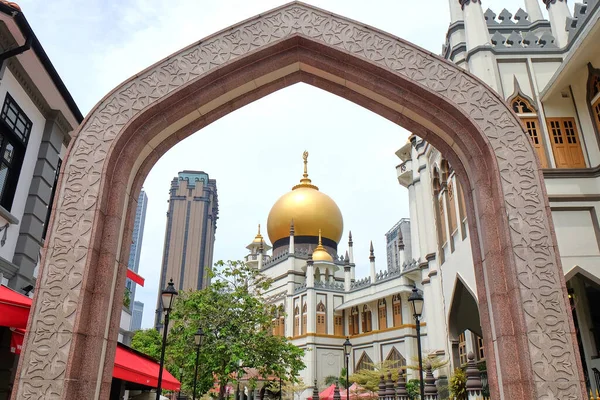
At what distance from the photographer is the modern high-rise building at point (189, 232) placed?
81.4 m

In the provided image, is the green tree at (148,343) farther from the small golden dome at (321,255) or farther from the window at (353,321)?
the window at (353,321)

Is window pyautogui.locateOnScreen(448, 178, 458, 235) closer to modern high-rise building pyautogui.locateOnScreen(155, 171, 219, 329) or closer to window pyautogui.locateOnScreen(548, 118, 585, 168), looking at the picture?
window pyautogui.locateOnScreen(548, 118, 585, 168)

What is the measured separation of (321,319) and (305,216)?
9.84m

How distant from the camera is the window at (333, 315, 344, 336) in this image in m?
36.8

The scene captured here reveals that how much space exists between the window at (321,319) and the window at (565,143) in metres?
26.9

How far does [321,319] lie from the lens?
1437 inches

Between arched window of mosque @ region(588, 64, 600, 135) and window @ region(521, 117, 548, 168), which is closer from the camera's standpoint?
arched window of mosque @ region(588, 64, 600, 135)

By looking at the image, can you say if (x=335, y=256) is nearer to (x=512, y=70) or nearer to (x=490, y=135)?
(x=512, y=70)

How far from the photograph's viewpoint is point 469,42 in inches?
545

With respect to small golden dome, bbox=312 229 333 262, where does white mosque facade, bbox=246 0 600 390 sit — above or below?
below

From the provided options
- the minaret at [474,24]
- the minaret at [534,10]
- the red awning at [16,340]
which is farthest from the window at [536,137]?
the red awning at [16,340]

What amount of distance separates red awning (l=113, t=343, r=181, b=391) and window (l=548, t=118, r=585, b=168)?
10381mm

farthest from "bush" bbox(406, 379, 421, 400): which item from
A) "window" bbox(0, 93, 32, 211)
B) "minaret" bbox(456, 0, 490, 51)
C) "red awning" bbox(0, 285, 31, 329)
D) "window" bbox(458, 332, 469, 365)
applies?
"red awning" bbox(0, 285, 31, 329)

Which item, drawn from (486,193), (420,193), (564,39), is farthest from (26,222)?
(420,193)
